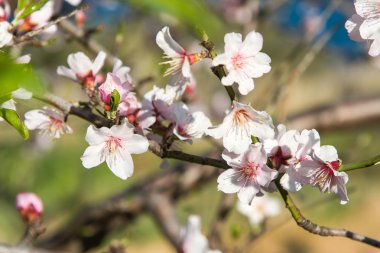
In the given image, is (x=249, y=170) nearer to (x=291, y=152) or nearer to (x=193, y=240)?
(x=291, y=152)

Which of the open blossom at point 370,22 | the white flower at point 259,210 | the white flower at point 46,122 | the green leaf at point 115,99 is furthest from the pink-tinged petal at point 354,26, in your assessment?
the white flower at point 259,210

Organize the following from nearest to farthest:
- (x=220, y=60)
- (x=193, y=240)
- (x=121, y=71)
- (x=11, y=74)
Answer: (x=11, y=74) < (x=220, y=60) < (x=121, y=71) < (x=193, y=240)

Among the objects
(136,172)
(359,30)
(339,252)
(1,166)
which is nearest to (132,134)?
(359,30)

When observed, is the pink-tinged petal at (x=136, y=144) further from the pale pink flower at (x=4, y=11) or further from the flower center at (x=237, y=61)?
the pale pink flower at (x=4, y=11)

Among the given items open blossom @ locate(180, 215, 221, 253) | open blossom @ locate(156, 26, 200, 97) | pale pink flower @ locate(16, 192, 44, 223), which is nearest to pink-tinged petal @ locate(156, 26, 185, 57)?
open blossom @ locate(156, 26, 200, 97)

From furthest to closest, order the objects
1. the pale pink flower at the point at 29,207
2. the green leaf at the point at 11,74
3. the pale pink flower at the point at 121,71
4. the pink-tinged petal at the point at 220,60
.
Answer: the pale pink flower at the point at 29,207
the pale pink flower at the point at 121,71
the pink-tinged petal at the point at 220,60
the green leaf at the point at 11,74

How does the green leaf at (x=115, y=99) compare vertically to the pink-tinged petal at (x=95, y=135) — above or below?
above

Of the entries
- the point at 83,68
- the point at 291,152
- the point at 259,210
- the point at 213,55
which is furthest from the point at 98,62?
the point at 259,210
